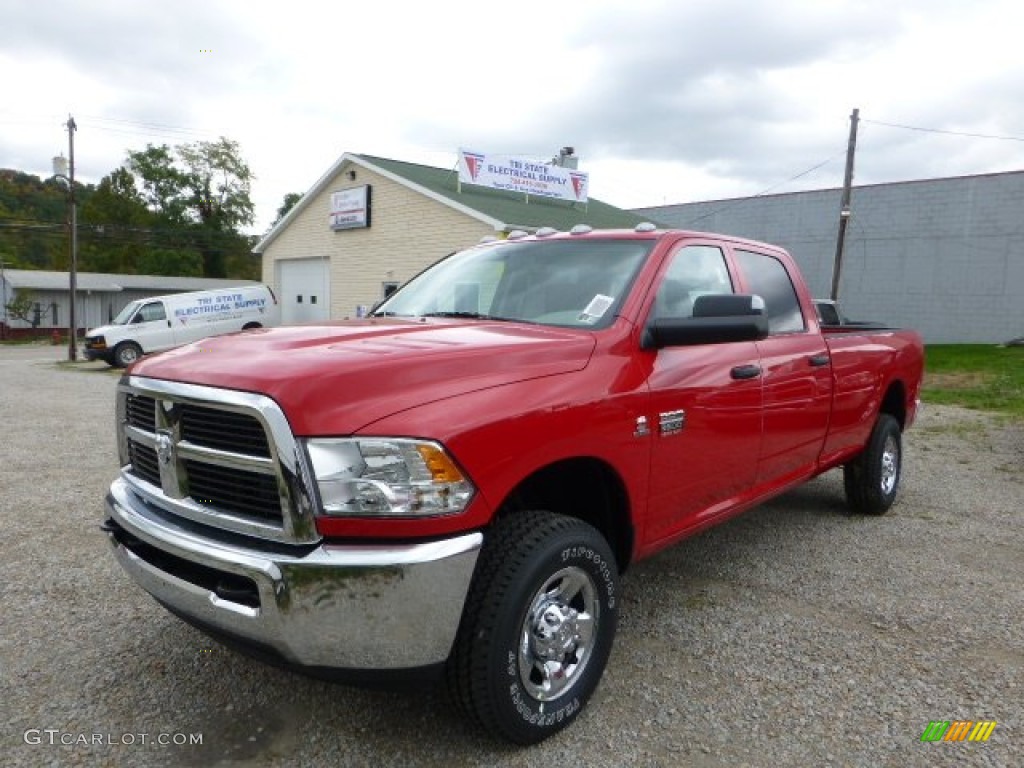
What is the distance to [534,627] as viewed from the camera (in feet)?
8.03

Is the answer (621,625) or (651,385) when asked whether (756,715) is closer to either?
(621,625)

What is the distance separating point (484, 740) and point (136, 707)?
134cm

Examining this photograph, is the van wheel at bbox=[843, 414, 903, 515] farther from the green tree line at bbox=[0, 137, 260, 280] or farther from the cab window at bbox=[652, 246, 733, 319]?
the green tree line at bbox=[0, 137, 260, 280]

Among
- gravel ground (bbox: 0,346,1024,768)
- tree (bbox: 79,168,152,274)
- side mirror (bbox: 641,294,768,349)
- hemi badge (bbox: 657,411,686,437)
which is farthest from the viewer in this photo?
tree (bbox: 79,168,152,274)

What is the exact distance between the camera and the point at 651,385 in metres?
2.89

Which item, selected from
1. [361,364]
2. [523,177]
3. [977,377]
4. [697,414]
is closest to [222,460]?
[361,364]

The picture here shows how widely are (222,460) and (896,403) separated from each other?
17.0 feet

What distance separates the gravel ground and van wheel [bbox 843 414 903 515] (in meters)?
0.25

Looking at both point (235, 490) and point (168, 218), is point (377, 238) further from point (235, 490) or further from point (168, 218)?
point (168, 218)

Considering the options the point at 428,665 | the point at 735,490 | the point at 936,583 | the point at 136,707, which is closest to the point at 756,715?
the point at 735,490

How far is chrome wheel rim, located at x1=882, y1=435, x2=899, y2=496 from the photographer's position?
5.34 m

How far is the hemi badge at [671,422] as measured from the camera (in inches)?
115

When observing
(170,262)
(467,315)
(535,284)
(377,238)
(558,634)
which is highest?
(170,262)

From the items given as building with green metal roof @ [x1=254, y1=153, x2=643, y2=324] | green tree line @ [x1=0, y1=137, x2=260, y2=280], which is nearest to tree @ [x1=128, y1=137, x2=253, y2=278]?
green tree line @ [x1=0, y1=137, x2=260, y2=280]
